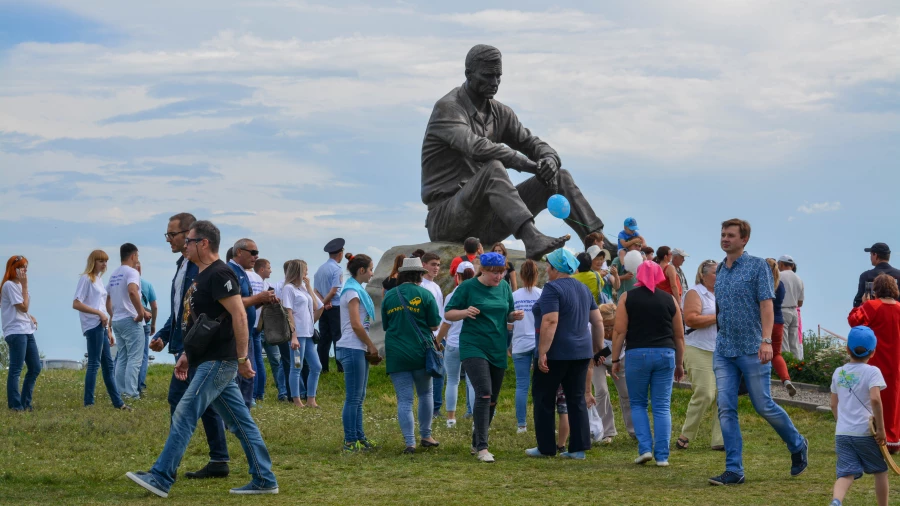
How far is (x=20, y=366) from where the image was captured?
11.8 m

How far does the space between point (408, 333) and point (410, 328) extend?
5 cm

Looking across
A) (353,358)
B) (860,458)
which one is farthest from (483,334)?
(860,458)

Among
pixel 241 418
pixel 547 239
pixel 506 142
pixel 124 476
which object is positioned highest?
pixel 506 142

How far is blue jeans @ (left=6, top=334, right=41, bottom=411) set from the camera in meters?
11.8

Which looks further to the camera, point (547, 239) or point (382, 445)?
point (547, 239)

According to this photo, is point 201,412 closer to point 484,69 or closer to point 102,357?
point 102,357

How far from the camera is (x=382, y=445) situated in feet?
31.6

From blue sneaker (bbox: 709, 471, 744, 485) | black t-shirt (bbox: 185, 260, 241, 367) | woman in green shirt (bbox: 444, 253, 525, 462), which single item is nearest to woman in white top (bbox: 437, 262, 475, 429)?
woman in green shirt (bbox: 444, 253, 525, 462)

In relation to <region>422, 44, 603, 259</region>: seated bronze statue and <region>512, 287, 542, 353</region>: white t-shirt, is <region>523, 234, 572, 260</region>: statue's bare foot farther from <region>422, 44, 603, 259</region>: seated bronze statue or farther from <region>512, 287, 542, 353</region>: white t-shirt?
<region>512, 287, 542, 353</region>: white t-shirt

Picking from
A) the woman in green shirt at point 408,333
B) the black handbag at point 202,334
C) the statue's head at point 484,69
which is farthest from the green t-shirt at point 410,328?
the statue's head at point 484,69

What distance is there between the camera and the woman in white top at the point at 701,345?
922 cm

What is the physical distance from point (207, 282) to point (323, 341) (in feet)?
24.8

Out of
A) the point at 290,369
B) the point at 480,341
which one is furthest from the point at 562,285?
the point at 290,369

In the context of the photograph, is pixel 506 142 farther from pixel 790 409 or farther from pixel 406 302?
pixel 406 302
